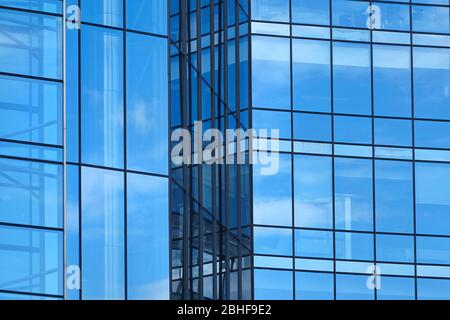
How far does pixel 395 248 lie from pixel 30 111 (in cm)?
1885

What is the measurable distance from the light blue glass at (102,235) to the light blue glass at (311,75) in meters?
13.6

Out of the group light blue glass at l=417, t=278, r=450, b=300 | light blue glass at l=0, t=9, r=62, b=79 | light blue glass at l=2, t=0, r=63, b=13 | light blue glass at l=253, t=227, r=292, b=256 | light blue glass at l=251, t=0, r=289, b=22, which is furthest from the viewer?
light blue glass at l=251, t=0, r=289, b=22

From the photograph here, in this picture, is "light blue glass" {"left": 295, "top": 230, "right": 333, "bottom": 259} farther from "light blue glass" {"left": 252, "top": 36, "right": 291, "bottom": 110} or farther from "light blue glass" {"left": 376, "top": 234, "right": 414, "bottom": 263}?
"light blue glass" {"left": 252, "top": 36, "right": 291, "bottom": 110}

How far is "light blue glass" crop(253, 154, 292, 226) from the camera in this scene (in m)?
50.2

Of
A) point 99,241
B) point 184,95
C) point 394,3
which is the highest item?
point 394,3

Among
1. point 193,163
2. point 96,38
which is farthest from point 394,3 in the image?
point 96,38

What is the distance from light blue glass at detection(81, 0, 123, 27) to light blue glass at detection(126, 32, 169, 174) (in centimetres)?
69

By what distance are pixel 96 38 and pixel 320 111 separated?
44.9 ft

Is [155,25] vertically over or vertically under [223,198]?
over

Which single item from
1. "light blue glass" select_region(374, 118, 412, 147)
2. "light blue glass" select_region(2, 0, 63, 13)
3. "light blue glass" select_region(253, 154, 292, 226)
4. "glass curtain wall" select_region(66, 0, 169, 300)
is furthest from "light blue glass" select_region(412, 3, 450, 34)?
"light blue glass" select_region(2, 0, 63, 13)

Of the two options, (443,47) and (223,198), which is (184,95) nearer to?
(223,198)

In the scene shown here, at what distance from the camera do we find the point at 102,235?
127ft

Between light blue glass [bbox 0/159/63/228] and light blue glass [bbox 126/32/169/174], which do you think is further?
light blue glass [bbox 126/32/169/174]

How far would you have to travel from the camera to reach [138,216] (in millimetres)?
40000
